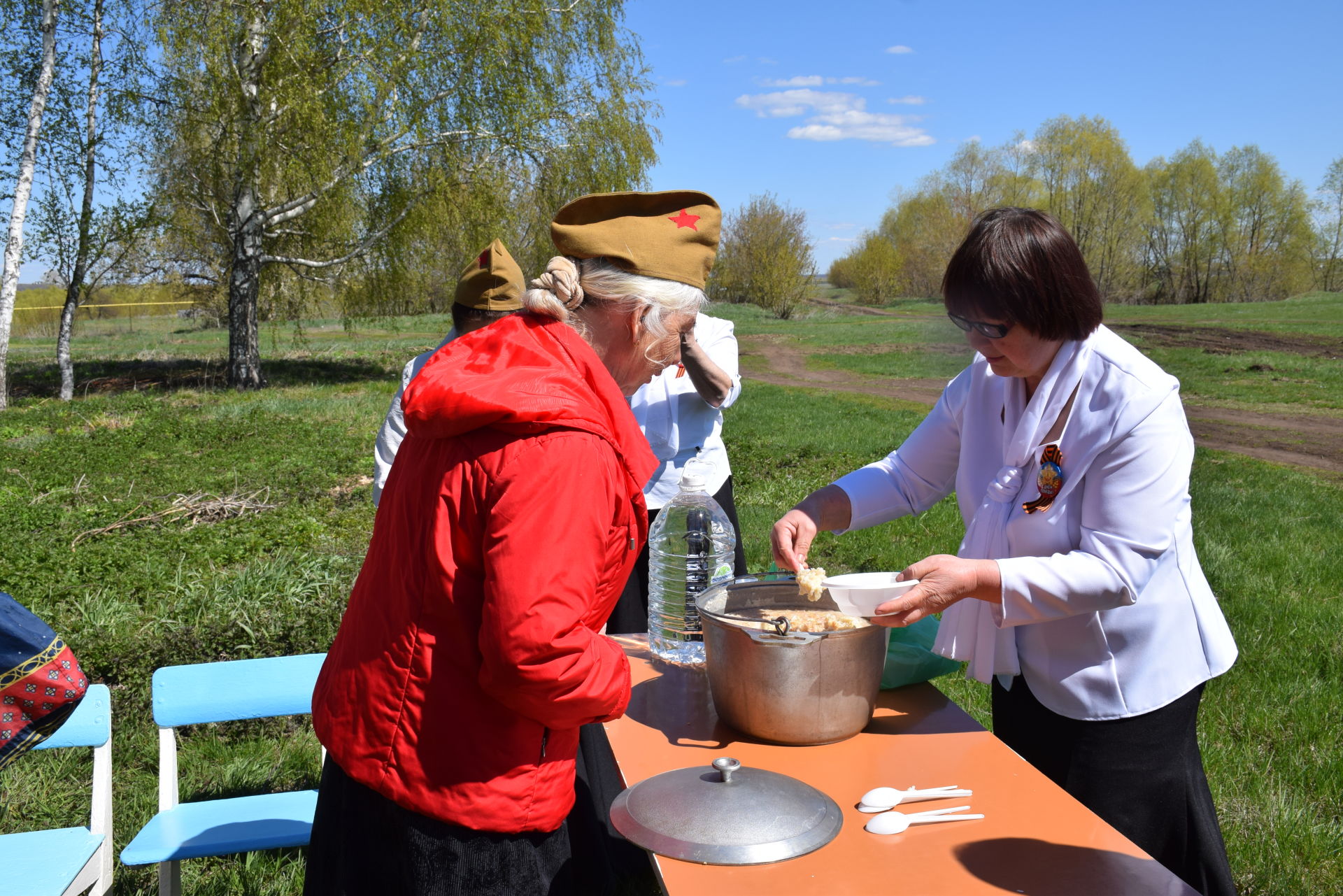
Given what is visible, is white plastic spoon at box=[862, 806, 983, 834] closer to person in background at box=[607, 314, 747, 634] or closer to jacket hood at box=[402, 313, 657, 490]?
jacket hood at box=[402, 313, 657, 490]

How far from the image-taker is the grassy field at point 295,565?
12.2 ft

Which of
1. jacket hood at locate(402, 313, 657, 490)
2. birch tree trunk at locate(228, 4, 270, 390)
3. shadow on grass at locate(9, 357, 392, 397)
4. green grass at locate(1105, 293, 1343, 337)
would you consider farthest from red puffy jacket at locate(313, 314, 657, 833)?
green grass at locate(1105, 293, 1343, 337)

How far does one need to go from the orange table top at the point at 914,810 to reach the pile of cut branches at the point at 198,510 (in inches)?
264

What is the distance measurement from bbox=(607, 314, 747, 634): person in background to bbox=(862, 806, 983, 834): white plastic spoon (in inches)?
80.8

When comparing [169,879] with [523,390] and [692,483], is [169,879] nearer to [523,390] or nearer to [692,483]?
[692,483]

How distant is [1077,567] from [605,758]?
5.66 feet

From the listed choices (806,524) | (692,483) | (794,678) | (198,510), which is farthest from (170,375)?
(794,678)

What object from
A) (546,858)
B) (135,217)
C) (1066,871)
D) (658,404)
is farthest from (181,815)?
(135,217)

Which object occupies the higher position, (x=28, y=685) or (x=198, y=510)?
(x=28, y=685)

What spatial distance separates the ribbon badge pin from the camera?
211cm

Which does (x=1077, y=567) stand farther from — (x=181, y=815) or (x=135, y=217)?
(x=135, y=217)

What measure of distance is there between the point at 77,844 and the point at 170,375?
19437 millimetres

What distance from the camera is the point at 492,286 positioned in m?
3.77

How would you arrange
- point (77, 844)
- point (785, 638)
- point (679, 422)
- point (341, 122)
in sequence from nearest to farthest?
1. point (785, 638)
2. point (77, 844)
3. point (679, 422)
4. point (341, 122)
